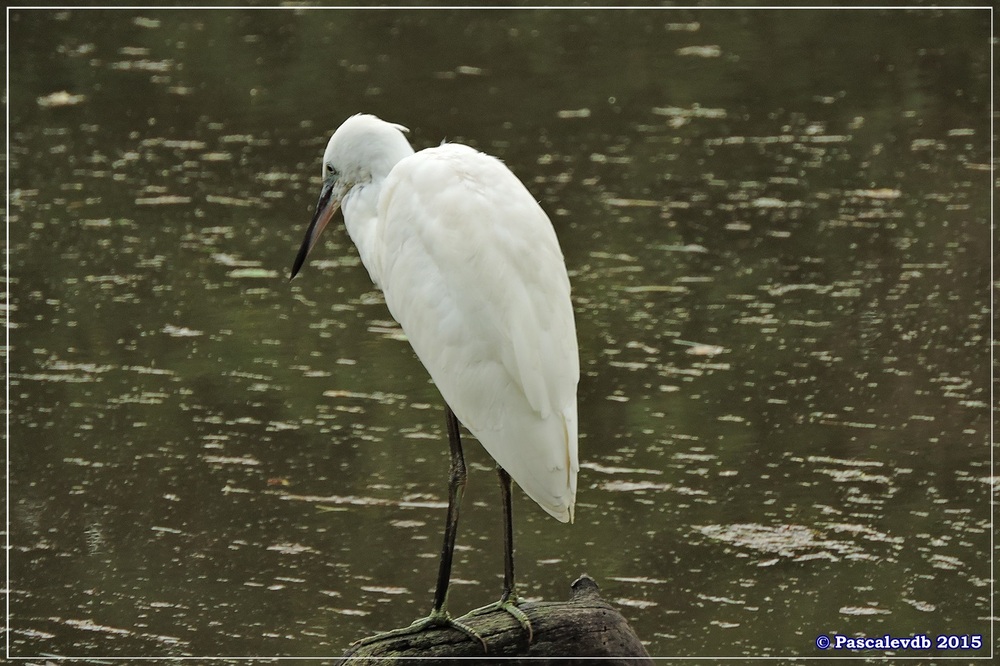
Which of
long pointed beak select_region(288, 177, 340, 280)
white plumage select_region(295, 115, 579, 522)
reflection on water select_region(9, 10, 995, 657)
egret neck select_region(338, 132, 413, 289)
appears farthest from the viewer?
reflection on water select_region(9, 10, 995, 657)

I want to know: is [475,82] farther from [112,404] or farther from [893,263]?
[112,404]

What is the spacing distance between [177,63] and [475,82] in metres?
1.97

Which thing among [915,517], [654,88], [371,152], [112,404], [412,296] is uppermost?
[654,88]

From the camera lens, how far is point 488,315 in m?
3.39

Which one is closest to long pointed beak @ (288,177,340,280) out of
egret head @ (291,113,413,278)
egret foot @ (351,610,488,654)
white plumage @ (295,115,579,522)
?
egret head @ (291,113,413,278)

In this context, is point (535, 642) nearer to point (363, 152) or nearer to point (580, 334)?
point (363, 152)

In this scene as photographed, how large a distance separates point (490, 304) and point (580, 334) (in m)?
2.83

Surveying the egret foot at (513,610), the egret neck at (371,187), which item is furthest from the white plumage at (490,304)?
the egret foot at (513,610)

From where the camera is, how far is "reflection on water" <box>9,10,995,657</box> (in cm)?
460

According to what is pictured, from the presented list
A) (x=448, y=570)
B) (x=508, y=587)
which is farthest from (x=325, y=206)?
(x=508, y=587)

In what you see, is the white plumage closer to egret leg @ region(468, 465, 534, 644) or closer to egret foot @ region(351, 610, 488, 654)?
egret leg @ region(468, 465, 534, 644)

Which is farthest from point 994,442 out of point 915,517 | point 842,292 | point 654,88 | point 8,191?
point 8,191

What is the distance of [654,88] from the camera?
924cm

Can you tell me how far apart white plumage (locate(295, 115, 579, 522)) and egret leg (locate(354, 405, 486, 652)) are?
0.19m
